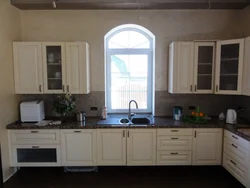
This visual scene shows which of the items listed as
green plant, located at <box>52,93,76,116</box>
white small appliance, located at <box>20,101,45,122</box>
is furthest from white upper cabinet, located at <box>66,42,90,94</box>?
white small appliance, located at <box>20,101,45,122</box>

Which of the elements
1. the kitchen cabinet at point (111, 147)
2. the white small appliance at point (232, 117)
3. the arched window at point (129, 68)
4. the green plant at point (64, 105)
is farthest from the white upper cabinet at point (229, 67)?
the green plant at point (64, 105)

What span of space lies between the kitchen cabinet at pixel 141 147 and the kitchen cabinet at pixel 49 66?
1.09 m

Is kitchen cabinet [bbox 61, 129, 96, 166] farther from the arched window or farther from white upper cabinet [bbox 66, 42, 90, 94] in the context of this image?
the arched window

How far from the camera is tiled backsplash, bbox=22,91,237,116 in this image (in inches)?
144

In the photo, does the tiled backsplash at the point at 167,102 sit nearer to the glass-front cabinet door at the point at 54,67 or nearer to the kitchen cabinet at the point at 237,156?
the glass-front cabinet door at the point at 54,67

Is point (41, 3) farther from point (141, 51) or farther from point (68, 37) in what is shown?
point (141, 51)

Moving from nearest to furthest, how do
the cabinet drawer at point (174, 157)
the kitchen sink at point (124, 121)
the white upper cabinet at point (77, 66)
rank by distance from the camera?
1. the cabinet drawer at point (174, 157)
2. the white upper cabinet at point (77, 66)
3. the kitchen sink at point (124, 121)

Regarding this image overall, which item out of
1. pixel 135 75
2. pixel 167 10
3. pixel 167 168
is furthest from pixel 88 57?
pixel 167 168

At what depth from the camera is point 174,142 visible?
3109 millimetres

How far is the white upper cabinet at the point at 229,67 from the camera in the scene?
3.02 meters

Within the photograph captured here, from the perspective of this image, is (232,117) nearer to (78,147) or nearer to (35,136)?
(78,147)

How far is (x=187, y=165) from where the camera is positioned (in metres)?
3.30

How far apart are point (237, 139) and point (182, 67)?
1335 mm

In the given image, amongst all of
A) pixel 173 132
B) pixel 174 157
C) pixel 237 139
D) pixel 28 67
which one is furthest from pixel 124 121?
pixel 28 67
